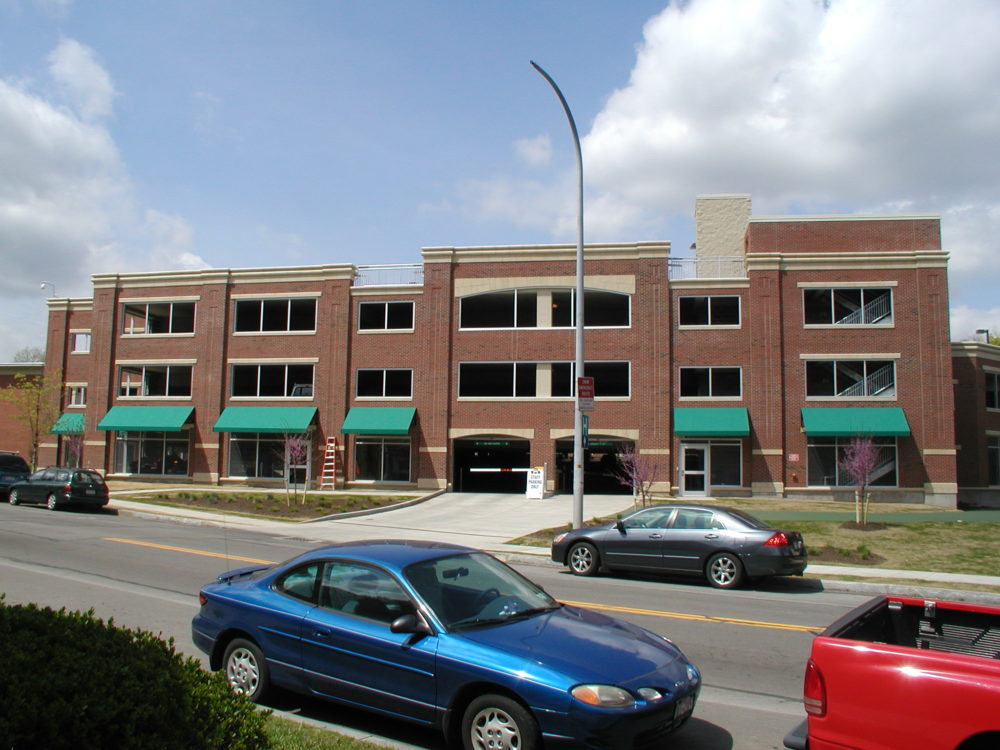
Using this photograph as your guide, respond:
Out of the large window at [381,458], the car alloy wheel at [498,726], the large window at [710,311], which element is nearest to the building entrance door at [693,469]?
the large window at [710,311]

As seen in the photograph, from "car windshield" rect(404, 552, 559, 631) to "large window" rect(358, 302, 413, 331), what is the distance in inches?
1198

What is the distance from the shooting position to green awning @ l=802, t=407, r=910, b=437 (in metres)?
32.1

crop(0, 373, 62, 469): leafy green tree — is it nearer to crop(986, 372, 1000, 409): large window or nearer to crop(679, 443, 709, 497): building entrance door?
crop(679, 443, 709, 497): building entrance door

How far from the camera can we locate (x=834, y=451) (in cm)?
3312

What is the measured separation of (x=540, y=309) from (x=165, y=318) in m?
19.9

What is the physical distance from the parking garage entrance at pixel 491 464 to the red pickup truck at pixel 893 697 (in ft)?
101

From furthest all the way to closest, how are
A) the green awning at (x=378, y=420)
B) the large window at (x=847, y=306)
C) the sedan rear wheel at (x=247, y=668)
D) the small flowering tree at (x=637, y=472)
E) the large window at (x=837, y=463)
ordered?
1. the green awning at (x=378, y=420)
2. the large window at (x=847, y=306)
3. the large window at (x=837, y=463)
4. the small flowering tree at (x=637, y=472)
5. the sedan rear wheel at (x=247, y=668)

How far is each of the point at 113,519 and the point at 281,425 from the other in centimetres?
1290

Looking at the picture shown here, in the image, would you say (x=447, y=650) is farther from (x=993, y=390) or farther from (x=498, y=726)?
(x=993, y=390)

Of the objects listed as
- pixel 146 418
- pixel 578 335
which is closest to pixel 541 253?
pixel 578 335

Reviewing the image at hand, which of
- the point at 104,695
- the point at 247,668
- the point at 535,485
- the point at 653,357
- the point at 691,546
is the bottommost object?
the point at 247,668

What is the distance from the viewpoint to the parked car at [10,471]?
2861 cm

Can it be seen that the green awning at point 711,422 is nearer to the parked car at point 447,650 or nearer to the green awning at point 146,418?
the green awning at point 146,418

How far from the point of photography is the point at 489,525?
24.3m
